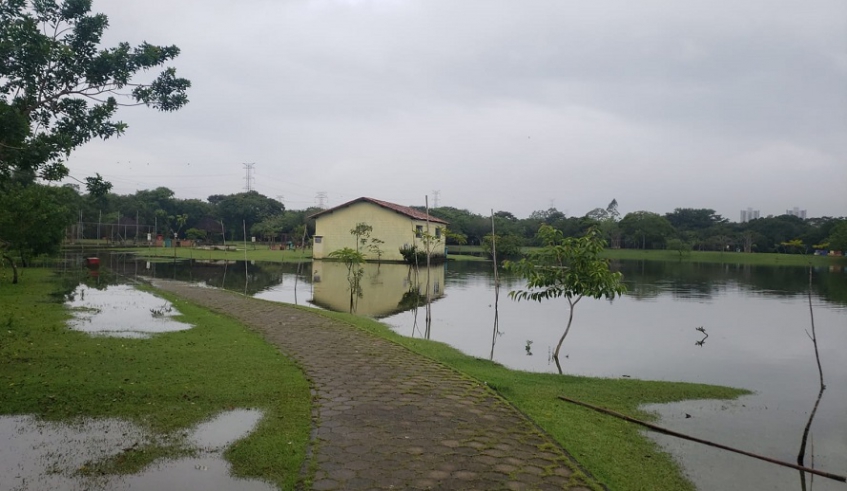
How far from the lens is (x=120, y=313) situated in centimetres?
1359

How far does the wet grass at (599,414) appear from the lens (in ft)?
17.1

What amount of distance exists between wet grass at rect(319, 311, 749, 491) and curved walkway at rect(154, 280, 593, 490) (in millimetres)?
305

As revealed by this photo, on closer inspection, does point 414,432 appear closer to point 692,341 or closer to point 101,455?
point 101,455

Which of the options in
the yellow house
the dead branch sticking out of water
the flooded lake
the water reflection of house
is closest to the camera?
the dead branch sticking out of water

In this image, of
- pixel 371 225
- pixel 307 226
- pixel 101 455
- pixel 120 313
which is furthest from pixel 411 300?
pixel 307 226

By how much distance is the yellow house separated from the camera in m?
43.1

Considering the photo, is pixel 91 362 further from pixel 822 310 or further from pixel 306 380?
pixel 822 310

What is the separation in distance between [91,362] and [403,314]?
33.1 feet

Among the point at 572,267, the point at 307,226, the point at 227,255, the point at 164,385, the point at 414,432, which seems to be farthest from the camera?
the point at 307,226

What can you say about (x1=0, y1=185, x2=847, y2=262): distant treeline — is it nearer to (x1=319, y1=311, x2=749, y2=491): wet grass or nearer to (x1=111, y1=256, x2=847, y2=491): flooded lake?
(x1=111, y1=256, x2=847, y2=491): flooded lake

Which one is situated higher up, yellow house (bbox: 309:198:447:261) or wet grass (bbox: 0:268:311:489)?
yellow house (bbox: 309:198:447:261)

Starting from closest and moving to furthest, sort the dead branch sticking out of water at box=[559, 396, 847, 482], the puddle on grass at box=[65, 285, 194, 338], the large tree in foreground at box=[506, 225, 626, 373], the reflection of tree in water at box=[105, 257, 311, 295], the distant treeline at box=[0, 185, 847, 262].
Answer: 1. the dead branch sticking out of water at box=[559, 396, 847, 482]
2. the large tree in foreground at box=[506, 225, 626, 373]
3. the puddle on grass at box=[65, 285, 194, 338]
4. the reflection of tree in water at box=[105, 257, 311, 295]
5. the distant treeline at box=[0, 185, 847, 262]

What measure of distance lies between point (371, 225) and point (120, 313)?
30104mm

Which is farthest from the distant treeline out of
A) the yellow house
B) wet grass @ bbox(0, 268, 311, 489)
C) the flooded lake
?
wet grass @ bbox(0, 268, 311, 489)
